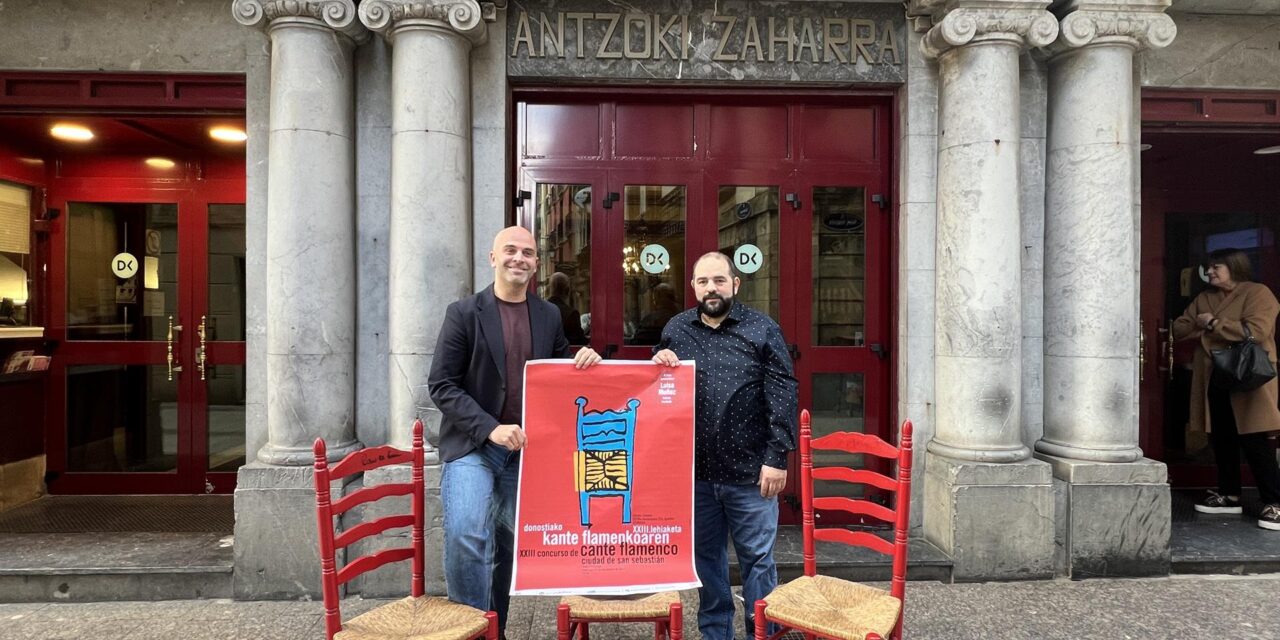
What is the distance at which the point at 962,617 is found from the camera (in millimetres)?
4203

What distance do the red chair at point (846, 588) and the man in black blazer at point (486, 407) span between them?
1.32 meters

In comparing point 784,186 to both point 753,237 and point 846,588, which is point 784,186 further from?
point 846,588

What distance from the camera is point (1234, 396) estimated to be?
5809 millimetres

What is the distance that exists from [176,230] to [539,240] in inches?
150

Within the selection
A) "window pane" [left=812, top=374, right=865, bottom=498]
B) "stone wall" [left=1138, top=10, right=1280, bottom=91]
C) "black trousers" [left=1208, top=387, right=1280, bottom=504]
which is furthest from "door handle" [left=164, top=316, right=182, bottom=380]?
"black trousers" [left=1208, top=387, right=1280, bottom=504]

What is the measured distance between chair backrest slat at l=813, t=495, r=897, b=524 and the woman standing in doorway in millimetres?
4457

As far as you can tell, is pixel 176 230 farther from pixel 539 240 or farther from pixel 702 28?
pixel 702 28

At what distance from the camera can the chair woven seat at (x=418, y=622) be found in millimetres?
2742

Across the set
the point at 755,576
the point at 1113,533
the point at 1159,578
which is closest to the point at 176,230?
the point at 755,576

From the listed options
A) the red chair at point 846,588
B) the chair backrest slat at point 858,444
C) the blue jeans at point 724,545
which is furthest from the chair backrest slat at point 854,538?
the chair backrest slat at point 858,444

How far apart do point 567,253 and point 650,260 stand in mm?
649

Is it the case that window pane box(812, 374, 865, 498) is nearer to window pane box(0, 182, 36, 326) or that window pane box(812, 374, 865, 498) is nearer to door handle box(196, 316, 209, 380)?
door handle box(196, 316, 209, 380)

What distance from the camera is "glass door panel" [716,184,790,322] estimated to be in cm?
538

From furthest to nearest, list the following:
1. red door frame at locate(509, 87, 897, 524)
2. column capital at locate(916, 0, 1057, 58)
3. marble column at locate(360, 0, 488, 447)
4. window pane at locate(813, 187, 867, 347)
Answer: window pane at locate(813, 187, 867, 347)
red door frame at locate(509, 87, 897, 524)
column capital at locate(916, 0, 1057, 58)
marble column at locate(360, 0, 488, 447)
